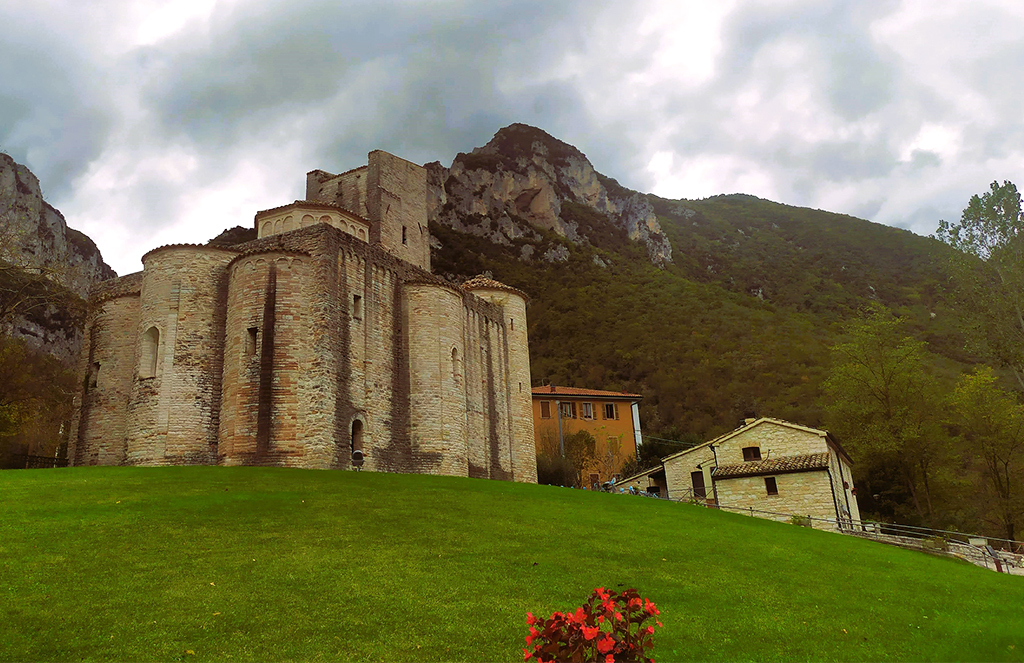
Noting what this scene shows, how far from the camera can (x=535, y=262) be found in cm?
10200

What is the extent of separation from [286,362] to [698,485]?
75.5 feet

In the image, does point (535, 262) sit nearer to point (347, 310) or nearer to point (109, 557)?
point (347, 310)

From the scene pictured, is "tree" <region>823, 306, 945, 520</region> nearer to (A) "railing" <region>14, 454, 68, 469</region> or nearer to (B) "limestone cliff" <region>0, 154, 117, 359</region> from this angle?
(A) "railing" <region>14, 454, 68, 469</region>

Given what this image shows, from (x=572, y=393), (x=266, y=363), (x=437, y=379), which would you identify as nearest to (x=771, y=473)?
(x=437, y=379)

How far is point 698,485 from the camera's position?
3909cm

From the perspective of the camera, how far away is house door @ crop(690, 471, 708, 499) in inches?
1523

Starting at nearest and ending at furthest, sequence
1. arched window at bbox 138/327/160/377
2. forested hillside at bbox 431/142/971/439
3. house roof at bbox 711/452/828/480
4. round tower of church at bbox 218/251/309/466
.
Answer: round tower of church at bbox 218/251/309/466, arched window at bbox 138/327/160/377, house roof at bbox 711/452/828/480, forested hillside at bbox 431/142/971/439

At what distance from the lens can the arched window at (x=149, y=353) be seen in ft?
96.4

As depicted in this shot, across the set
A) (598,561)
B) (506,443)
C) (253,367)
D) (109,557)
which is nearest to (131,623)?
(109,557)

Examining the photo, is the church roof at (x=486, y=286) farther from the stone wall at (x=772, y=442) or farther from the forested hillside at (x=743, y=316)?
the forested hillside at (x=743, y=316)

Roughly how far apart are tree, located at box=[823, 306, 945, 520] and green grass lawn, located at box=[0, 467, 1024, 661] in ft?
69.0

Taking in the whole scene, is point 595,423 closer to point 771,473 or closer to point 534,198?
point 771,473

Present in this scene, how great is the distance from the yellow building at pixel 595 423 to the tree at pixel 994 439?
70.3ft

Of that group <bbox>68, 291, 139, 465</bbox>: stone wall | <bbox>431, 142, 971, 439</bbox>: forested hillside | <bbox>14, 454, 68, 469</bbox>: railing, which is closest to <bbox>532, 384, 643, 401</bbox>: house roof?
<bbox>431, 142, 971, 439</bbox>: forested hillside
